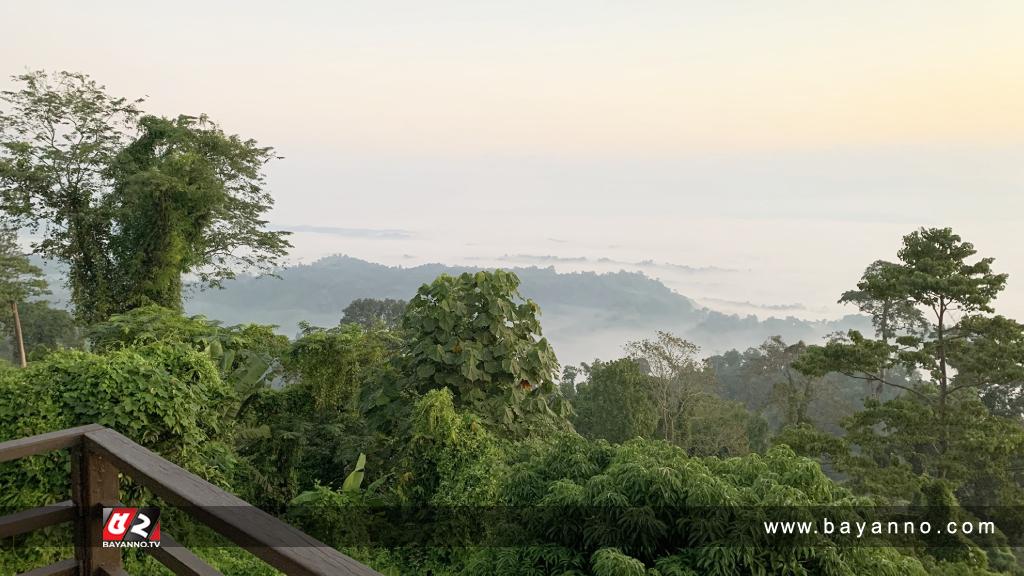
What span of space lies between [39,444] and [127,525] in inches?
12.7

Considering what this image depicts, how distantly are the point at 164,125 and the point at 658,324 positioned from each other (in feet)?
291

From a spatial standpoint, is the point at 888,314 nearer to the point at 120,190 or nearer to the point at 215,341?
the point at 215,341

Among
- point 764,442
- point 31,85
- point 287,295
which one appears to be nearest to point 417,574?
point 31,85

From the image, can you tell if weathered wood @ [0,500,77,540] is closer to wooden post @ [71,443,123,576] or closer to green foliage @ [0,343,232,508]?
wooden post @ [71,443,123,576]

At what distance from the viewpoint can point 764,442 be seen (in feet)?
84.9

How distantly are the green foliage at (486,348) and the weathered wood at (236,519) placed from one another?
4677 mm

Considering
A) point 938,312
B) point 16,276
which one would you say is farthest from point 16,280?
point 938,312

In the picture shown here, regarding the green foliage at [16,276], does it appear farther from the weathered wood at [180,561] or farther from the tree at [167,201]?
the weathered wood at [180,561]

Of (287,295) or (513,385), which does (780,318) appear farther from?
(513,385)

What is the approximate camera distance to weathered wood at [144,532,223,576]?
1441mm

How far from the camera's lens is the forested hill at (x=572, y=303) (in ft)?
287

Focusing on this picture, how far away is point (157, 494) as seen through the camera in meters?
1.41

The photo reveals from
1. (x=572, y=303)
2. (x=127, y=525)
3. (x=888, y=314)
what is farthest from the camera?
(x=572, y=303)

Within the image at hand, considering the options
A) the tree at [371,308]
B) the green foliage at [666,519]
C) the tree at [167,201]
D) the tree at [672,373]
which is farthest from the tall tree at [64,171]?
the tree at [371,308]
